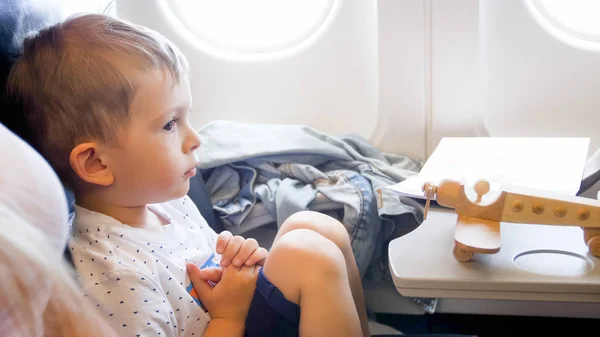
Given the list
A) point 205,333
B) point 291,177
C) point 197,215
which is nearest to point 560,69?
point 291,177

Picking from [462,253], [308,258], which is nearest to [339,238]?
[308,258]

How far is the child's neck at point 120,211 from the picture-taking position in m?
0.82

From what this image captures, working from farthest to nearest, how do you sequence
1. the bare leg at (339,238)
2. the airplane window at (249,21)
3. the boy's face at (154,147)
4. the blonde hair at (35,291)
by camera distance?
the airplane window at (249,21) < the bare leg at (339,238) < the boy's face at (154,147) < the blonde hair at (35,291)

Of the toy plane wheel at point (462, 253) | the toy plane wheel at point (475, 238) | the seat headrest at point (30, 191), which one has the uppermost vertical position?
the seat headrest at point (30, 191)

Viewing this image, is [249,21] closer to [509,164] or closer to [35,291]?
[509,164]

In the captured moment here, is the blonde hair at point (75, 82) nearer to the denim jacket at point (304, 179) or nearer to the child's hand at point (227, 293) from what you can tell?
the child's hand at point (227, 293)

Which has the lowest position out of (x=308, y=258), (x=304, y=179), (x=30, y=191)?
(x=304, y=179)

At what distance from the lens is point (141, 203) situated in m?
0.83

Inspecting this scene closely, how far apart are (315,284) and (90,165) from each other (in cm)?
34

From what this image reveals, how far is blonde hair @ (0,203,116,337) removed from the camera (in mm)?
426

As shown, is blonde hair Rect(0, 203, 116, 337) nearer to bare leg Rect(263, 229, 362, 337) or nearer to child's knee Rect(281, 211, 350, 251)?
bare leg Rect(263, 229, 362, 337)

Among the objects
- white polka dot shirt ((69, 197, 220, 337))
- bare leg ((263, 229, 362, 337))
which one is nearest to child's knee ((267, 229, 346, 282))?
bare leg ((263, 229, 362, 337))

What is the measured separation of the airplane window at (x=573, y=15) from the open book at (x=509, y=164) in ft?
1.30

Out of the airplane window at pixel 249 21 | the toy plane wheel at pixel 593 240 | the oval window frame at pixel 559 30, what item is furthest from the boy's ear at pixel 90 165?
the oval window frame at pixel 559 30
